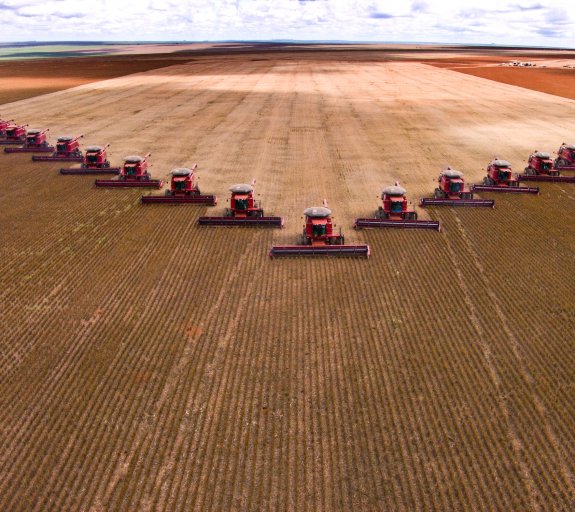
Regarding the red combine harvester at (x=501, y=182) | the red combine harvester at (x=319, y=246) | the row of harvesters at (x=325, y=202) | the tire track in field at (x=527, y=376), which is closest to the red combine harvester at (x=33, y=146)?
the row of harvesters at (x=325, y=202)

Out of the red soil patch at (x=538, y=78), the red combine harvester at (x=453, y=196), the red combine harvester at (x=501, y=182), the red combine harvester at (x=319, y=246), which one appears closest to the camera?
the red combine harvester at (x=319, y=246)

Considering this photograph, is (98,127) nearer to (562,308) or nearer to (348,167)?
(348,167)

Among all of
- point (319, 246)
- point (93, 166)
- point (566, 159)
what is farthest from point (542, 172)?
point (93, 166)

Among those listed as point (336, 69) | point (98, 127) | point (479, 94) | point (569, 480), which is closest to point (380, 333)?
point (569, 480)

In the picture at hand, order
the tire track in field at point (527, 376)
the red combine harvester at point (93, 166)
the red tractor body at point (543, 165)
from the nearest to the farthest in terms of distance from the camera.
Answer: the tire track in field at point (527, 376), the red tractor body at point (543, 165), the red combine harvester at point (93, 166)

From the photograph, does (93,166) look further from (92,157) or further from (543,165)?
(543,165)

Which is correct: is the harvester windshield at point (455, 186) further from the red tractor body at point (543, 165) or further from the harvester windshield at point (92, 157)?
the harvester windshield at point (92, 157)
